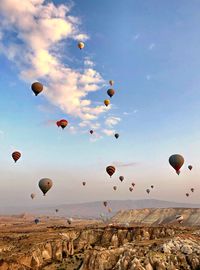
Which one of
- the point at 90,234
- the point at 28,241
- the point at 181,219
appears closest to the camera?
the point at 28,241

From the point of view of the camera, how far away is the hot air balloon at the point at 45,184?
74.2 meters

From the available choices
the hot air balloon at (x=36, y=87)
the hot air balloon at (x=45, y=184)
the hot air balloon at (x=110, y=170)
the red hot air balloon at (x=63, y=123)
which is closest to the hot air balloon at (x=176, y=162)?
the hot air balloon at (x=110, y=170)

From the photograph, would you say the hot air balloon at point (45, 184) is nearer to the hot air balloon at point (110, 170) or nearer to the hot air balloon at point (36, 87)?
the hot air balloon at point (110, 170)

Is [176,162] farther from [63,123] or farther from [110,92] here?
[63,123]

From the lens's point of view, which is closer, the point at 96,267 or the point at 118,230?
the point at 96,267

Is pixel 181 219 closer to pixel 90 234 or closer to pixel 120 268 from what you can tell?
pixel 90 234

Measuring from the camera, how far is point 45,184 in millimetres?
75688

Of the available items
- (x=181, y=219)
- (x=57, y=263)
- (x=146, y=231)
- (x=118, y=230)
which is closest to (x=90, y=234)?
(x=118, y=230)

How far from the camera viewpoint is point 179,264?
6725cm

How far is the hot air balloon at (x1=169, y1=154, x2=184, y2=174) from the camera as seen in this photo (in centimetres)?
7150

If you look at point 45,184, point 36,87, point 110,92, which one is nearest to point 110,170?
point 110,92

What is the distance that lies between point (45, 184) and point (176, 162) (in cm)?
2839

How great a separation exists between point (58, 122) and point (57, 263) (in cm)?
3582

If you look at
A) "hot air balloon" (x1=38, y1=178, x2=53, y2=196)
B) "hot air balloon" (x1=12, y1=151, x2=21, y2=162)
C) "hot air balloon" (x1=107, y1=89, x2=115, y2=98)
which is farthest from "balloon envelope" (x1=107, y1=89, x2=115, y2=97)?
"hot air balloon" (x1=12, y1=151, x2=21, y2=162)
